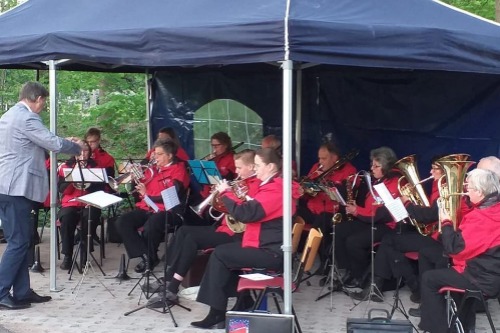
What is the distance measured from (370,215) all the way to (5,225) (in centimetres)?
312

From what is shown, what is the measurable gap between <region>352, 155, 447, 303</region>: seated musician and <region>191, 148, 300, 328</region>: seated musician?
3.52ft

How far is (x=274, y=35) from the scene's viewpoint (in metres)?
5.09

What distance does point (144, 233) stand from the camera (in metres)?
7.34

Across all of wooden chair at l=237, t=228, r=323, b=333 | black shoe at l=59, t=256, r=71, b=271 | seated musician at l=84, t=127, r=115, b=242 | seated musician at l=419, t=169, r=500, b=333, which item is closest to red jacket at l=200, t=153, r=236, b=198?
seated musician at l=84, t=127, r=115, b=242

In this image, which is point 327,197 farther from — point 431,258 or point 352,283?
point 431,258

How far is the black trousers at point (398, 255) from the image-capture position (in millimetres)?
6348

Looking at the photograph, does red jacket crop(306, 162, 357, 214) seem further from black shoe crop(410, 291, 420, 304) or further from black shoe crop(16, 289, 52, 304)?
black shoe crop(16, 289, 52, 304)

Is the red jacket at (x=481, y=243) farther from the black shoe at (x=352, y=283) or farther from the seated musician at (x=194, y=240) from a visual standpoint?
the black shoe at (x=352, y=283)

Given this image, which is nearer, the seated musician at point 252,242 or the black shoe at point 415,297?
the seated musician at point 252,242

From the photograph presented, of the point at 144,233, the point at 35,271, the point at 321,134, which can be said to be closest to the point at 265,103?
the point at 321,134

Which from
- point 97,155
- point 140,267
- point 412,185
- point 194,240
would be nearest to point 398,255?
point 412,185

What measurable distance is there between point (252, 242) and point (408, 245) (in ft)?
4.71

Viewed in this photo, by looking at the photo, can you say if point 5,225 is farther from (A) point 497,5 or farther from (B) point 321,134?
(A) point 497,5

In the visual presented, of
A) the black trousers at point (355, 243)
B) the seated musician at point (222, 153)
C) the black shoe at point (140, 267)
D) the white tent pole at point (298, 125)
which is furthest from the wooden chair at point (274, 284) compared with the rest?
the white tent pole at point (298, 125)
